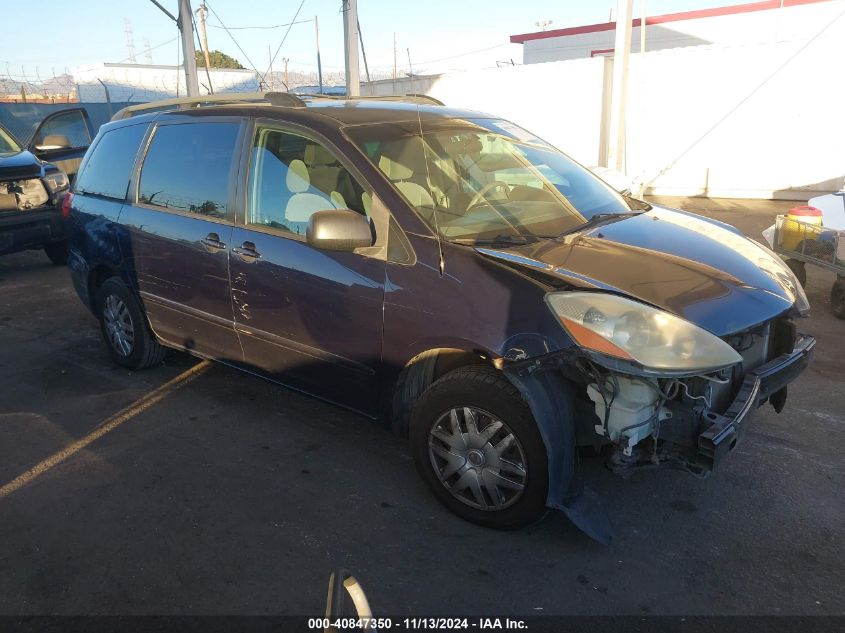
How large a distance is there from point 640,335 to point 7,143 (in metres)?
9.22

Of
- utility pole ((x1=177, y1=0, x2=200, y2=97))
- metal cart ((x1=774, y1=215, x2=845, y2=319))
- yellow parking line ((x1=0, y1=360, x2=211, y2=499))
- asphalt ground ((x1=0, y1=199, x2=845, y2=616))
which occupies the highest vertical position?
utility pole ((x1=177, y1=0, x2=200, y2=97))

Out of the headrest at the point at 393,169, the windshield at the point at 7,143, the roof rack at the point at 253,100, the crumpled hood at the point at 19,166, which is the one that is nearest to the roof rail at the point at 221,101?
the roof rack at the point at 253,100

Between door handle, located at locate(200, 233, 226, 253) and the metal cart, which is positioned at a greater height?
door handle, located at locate(200, 233, 226, 253)

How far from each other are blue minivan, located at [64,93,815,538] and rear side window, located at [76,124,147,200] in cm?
14

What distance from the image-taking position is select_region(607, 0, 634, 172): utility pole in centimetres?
1120

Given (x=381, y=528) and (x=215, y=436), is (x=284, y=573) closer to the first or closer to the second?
(x=381, y=528)

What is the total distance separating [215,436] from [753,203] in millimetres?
11280

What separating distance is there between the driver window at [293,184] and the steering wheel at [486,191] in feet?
1.80

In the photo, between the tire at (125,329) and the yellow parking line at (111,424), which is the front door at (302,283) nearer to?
the yellow parking line at (111,424)

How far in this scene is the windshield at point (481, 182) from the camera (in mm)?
3254

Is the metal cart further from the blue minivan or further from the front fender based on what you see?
the front fender

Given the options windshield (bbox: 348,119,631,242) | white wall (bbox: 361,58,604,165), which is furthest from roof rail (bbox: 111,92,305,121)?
white wall (bbox: 361,58,604,165)

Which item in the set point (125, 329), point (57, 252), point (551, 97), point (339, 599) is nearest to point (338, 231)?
point (339, 599)

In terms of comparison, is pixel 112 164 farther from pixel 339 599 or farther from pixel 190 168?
pixel 339 599
